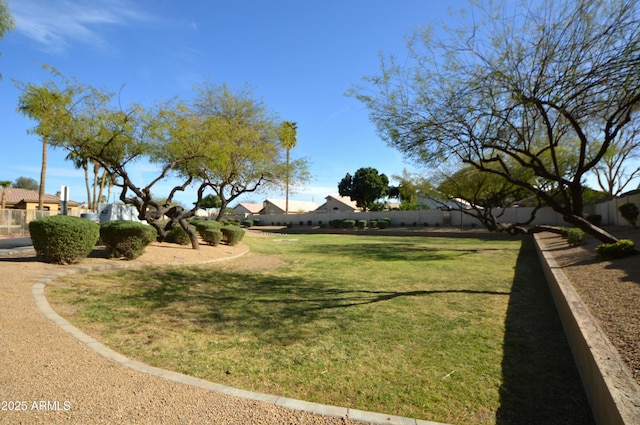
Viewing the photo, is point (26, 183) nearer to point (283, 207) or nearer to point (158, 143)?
point (283, 207)

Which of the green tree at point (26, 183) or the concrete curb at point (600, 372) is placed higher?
the green tree at point (26, 183)

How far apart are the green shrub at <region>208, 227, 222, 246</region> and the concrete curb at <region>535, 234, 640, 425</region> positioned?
1365 cm

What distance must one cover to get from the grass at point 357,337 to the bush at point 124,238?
105 cm

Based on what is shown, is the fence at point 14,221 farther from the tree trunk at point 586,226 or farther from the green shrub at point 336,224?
the tree trunk at point 586,226

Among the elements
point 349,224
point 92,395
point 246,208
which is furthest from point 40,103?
point 246,208

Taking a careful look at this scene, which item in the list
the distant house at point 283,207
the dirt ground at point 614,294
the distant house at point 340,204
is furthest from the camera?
the distant house at point 283,207

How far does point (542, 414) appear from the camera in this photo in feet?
10.5

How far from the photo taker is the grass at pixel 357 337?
11.5ft

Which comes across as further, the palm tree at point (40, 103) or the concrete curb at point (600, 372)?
the palm tree at point (40, 103)

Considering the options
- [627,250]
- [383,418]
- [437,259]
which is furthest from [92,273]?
[627,250]

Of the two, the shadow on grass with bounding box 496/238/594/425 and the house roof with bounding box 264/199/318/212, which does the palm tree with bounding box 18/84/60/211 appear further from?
the house roof with bounding box 264/199/318/212

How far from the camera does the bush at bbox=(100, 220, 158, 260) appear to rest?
1004 centimetres

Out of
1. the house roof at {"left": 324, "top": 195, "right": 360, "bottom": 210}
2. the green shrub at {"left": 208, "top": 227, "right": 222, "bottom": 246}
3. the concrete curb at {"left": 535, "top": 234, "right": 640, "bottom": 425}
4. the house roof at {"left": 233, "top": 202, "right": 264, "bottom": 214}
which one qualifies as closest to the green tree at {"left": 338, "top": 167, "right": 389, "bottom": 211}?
the house roof at {"left": 324, "top": 195, "right": 360, "bottom": 210}

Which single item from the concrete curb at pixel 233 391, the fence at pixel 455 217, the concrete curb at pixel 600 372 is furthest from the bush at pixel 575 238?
the concrete curb at pixel 233 391
